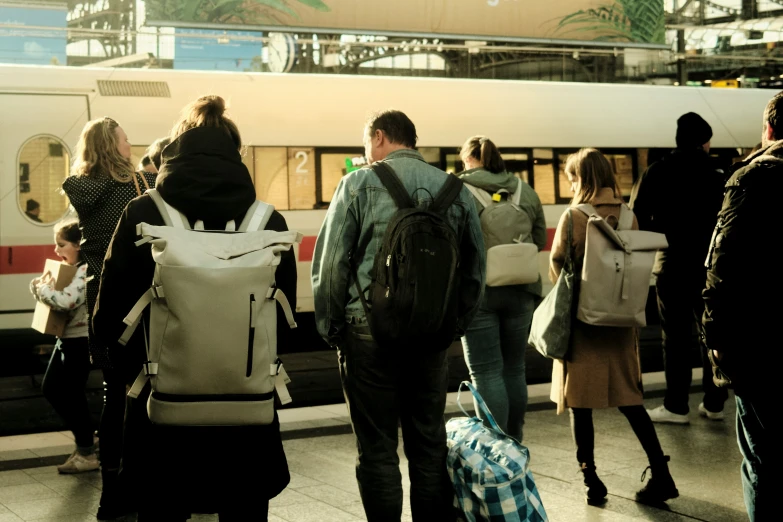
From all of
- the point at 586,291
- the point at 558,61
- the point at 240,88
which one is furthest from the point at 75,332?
the point at 558,61

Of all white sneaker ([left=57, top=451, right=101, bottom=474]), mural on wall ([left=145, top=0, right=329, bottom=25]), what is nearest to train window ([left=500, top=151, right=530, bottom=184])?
mural on wall ([left=145, top=0, right=329, bottom=25])

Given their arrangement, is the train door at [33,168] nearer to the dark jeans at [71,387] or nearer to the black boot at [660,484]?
the dark jeans at [71,387]

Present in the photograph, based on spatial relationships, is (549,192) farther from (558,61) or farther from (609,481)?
(609,481)

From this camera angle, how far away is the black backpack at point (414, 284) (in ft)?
13.1

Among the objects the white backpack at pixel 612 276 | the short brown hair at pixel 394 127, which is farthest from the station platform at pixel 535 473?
the short brown hair at pixel 394 127

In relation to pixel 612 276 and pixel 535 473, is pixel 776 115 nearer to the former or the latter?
pixel 612 276

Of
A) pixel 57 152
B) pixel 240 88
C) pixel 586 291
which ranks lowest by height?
pixel 586 291

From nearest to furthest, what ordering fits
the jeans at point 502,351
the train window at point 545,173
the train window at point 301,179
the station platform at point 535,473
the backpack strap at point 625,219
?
the station platform at point 535,473, the backpack strap at point 625,219, the jeans at point 502,351, the train window at point 301,179, the train window at point 545,173

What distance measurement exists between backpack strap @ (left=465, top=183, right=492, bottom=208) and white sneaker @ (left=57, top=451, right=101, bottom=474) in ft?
8.98

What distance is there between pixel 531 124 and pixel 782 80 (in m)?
6.48

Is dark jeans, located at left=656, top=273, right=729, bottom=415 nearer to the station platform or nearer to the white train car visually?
the station platform

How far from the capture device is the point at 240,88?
39.7ft

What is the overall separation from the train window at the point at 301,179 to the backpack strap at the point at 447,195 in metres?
7.93

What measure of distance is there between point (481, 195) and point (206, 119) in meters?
2.60
